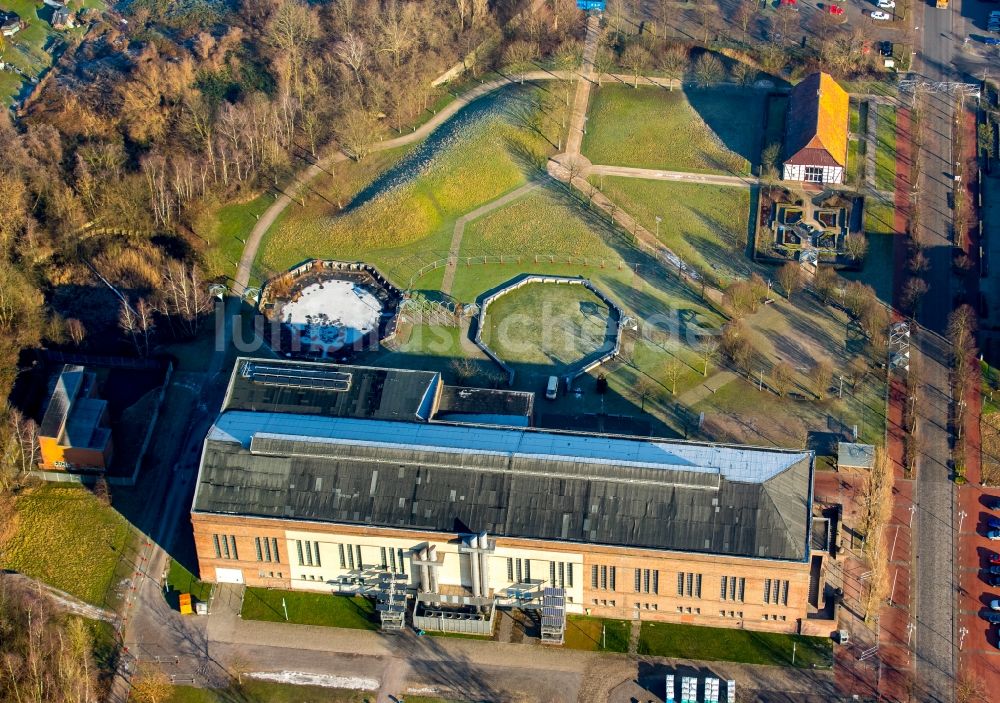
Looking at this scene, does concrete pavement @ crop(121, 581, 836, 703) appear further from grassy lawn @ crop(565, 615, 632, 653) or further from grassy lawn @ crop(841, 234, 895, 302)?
grassy lawn @ crop(841, 234, 895, 302)

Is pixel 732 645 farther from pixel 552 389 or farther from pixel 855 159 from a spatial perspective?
pixel 855 159

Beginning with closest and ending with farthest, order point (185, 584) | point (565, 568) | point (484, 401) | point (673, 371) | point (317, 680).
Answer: point (317, 680) → point (565, 568) → point (185, 584) → point (484, 401) → point (673, 371)

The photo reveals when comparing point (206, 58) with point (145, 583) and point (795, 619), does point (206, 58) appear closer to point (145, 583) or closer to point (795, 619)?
point (145, 583)

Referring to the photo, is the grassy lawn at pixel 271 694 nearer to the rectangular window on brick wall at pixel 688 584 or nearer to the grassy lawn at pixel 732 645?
the grassy lawn at pixel 732 645

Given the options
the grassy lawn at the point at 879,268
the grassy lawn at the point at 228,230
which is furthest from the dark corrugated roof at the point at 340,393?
the grassy lawn at the point at 879,268

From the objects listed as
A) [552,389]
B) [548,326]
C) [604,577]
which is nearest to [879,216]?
[548,326]
